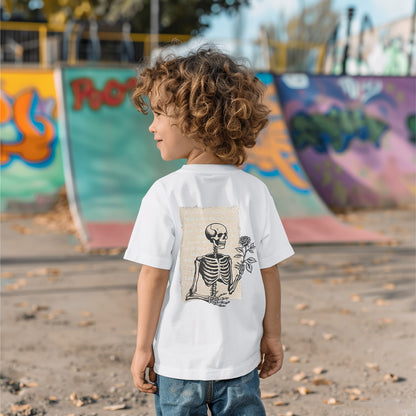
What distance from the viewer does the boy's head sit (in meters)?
1.75

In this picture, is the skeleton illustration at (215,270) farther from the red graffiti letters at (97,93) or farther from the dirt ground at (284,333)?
the red graffiti letters at (97,93)

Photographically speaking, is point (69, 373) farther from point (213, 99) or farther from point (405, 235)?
point (405, 235)

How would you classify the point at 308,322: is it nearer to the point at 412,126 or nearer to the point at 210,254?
the point at 210,254

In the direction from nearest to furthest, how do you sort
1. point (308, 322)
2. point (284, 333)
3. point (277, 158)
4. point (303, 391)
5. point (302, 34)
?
point (303, 391), point (284, 333), point (308, 322), point (277, 158), point (302, 34)

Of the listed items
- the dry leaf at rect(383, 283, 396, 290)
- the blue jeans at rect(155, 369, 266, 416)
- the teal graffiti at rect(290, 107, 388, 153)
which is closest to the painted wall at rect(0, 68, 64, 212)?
the teal graffiti at rect(290, 107, 388, 153)

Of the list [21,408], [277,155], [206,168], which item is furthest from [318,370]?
[277,155]

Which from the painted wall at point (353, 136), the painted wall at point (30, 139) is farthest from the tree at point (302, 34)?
the painted wall at point (30, 139)

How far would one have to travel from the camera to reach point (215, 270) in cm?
181

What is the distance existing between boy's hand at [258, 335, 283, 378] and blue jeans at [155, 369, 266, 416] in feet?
0.41

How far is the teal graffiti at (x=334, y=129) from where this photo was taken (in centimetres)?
1148

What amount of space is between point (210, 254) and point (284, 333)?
293cm

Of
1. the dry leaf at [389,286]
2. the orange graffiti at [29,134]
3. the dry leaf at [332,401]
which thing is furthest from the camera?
the orange graffiti at [29,134]

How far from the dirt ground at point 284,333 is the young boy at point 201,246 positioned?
1.64m

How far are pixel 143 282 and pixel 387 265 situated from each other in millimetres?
5497
